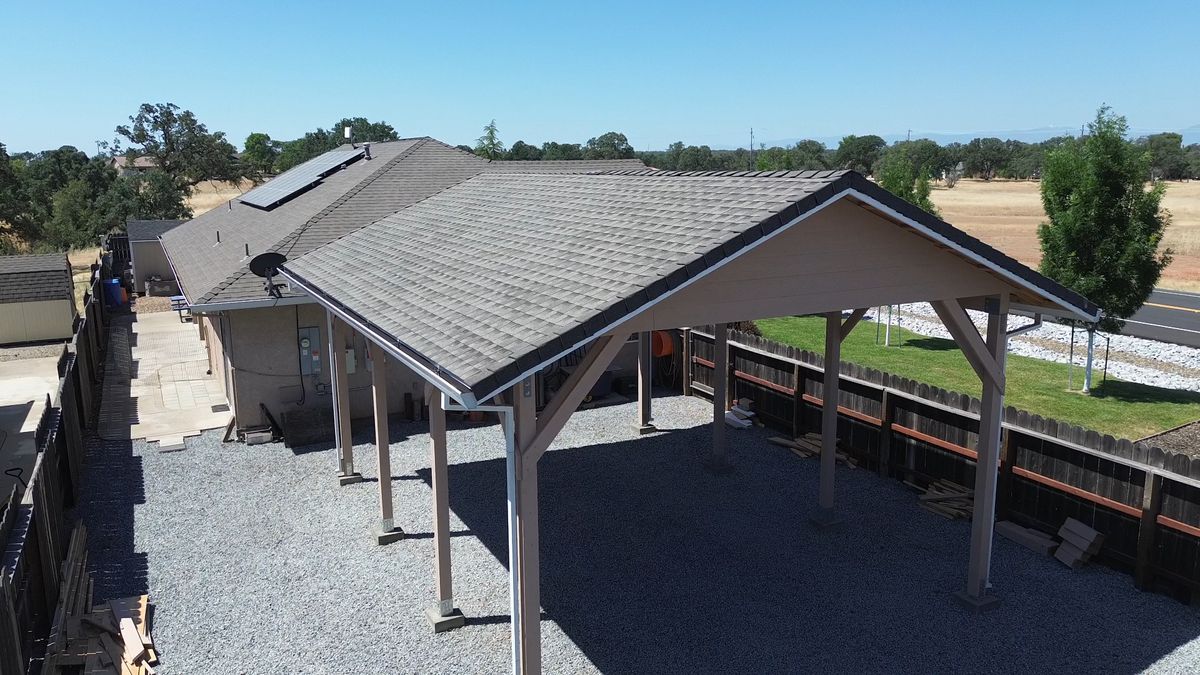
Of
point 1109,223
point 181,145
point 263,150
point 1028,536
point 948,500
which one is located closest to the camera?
point 1028,536

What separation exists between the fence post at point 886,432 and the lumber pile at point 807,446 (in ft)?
1.98

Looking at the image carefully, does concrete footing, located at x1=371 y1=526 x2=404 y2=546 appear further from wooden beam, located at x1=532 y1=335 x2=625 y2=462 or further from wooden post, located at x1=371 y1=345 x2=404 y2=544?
wooden beam, located at x1=532 y1=335 x2=625 y2=462

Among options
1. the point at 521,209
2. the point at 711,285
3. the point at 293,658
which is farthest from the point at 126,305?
the point at 711,285

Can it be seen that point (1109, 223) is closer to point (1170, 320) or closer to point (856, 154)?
point (1170, 320)

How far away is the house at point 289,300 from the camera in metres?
14.3

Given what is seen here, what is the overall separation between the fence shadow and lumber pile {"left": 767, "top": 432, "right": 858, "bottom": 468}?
35cm

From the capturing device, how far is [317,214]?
645 inches

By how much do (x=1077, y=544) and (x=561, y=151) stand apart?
311 ft

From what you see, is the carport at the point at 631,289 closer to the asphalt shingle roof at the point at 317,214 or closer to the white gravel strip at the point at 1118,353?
the asphalt shingle roof at the point at 317,214

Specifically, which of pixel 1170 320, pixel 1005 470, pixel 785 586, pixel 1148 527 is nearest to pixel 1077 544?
pixel 1148 527

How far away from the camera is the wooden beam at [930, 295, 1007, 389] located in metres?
8.29

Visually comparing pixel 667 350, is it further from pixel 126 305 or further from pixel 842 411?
pixel 126 305

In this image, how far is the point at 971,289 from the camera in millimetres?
8469

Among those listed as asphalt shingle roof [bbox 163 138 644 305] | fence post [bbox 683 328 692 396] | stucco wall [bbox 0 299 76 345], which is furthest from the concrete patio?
fence post [bbox 683 328 692 396]
